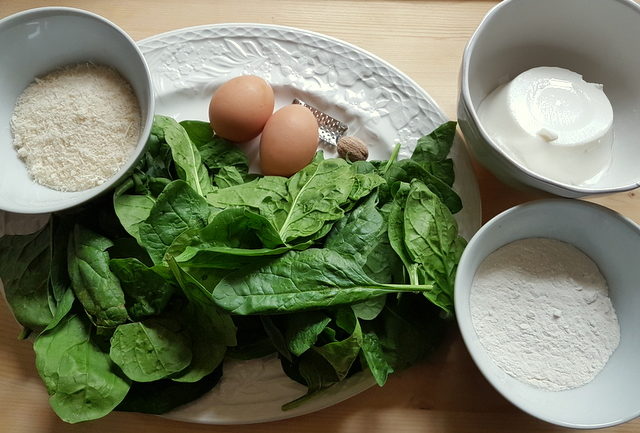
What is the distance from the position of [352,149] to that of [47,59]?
1.31 ft

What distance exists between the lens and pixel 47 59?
671 mm

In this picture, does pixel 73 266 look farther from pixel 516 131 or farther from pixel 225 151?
pixel 516 131

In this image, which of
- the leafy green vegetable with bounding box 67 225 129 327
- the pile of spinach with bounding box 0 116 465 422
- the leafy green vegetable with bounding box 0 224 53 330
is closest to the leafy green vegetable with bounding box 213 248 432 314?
the pile of spinach with bounding box 0 116 465 422

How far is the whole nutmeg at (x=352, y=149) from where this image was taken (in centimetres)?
71

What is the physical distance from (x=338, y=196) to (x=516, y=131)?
226mm

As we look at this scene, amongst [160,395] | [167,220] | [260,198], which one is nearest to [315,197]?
[260,198]

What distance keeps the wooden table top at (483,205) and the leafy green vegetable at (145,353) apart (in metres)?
0.10

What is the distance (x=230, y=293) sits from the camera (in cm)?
54

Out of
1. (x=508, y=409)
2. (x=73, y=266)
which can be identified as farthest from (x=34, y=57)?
(x=508, y=409)

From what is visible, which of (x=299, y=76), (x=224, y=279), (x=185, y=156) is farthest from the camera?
(x=299, y=76)

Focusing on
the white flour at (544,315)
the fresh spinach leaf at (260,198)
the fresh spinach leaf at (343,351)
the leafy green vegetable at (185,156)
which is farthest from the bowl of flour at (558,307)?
the leafy green vegetable at (185,156)

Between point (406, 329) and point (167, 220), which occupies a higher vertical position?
point (167, 220)

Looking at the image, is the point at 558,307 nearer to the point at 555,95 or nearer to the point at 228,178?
the point at 555,95

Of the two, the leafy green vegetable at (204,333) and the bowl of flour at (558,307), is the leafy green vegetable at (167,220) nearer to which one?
the leafy green vegetable at (204,333)
